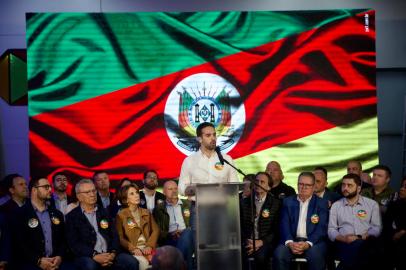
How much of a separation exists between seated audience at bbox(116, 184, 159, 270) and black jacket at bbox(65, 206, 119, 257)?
11 cm

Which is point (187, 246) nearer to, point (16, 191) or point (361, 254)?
point (361, 254)

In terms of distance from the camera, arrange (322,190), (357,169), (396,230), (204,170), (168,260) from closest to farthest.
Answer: (168,260) < (204,170) < (396,230) < (322,190) < (357,169)

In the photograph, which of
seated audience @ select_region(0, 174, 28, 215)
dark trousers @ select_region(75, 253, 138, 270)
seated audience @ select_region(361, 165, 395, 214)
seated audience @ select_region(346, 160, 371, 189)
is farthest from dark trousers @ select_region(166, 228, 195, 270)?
seated audience @ select_region(346, 160, 371, 189)

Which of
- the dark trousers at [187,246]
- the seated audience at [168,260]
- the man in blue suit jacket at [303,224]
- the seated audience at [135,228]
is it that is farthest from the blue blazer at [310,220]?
the seated audience at [168,260]

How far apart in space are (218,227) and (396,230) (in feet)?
6.27

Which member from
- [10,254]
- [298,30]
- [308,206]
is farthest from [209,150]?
[298,30]

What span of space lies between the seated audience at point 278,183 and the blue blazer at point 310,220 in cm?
84

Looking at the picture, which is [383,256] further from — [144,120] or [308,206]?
[144,120]

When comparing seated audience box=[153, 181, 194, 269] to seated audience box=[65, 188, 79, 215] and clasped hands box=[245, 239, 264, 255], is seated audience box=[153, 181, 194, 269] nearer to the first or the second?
clasped hands box=[245, 239, 264, 255]

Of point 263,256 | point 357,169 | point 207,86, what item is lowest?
point 263,256

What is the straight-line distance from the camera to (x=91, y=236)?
685cm

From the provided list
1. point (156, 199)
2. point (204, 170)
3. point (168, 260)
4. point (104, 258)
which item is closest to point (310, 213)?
point (204, 170)

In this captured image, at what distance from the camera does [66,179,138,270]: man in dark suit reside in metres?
6.77

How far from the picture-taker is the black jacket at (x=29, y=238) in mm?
6723
